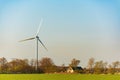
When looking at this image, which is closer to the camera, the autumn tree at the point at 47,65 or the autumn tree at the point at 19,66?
the autumn tree at the point at 19,66

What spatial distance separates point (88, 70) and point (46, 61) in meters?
13.1

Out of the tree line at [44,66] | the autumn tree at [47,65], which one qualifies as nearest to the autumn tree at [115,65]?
the tree line at [44,66]

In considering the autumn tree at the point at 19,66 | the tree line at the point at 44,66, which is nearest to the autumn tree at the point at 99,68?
the tree line at the point at 44,66

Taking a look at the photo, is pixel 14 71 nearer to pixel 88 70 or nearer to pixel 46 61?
pixel 46 61

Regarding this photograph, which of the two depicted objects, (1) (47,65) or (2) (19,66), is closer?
(2) (19,66)

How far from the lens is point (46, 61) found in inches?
2670

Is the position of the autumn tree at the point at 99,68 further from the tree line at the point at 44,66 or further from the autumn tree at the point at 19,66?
the autumn tree at the point at 19,66

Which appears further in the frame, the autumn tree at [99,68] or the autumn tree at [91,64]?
the autumn tree at [99,68]

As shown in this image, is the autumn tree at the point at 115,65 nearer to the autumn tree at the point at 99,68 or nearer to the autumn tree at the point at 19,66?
the autumn tree at the point at 99,68

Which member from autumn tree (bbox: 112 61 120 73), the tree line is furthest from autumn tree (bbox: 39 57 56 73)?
autumn tree (bbox: 112 61 120 73)

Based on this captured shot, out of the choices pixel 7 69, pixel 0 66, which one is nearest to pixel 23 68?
pixel 7 69

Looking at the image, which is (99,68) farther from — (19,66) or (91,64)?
(19,66)

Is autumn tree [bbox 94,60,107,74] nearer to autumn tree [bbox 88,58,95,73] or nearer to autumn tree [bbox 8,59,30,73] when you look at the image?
autumn tree [bbox 88,58,95,73]

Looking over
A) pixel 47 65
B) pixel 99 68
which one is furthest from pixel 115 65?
pixel 47 65
